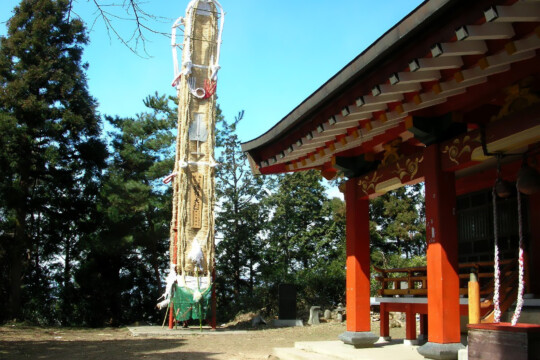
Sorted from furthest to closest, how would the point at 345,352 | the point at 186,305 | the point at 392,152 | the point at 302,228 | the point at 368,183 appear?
the point at 302,228, the point at 186,305, the point at 368,183, the point at 392,152, the point at 345,352

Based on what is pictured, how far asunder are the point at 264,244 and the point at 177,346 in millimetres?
15119

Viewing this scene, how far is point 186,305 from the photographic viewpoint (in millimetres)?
15430

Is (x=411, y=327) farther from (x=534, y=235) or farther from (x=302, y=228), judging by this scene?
(x=302, y=228)

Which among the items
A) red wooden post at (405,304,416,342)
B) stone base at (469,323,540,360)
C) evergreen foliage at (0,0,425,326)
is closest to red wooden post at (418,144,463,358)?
stone base at (469,323,540,360)

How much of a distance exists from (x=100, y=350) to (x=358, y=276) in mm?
6165

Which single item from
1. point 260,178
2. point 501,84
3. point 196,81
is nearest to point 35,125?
point 196,81

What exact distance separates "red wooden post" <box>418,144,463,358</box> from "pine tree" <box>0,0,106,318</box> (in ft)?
53.1

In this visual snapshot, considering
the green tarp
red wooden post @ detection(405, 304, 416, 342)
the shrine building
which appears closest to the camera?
the shrine building

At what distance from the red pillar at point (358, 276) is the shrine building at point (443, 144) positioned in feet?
0.05

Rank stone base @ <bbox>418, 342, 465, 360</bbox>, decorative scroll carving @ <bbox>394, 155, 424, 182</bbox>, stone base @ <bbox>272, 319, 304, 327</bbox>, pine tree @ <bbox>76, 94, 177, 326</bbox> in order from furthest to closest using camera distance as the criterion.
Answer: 1. pine tree @ <bbox>76, 94, 177, 326</bbox>
2. stone base @ <bbox>272, 319, 304, 327</bbox>
3. decorative scroll carving @ <bbox>394, 155, 424, 182</bbox>
4. stone base @ <bbox>418, 342, 465, 360</bbox>

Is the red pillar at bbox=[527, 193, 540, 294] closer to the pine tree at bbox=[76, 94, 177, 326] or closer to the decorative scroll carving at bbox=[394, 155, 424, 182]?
the decorative scroll carving at bbox=[394, 155, 424, 182]

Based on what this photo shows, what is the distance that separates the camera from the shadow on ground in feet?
30.5

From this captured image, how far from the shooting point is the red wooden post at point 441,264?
5344mm

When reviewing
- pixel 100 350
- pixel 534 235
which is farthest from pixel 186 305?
pixel 534 235
